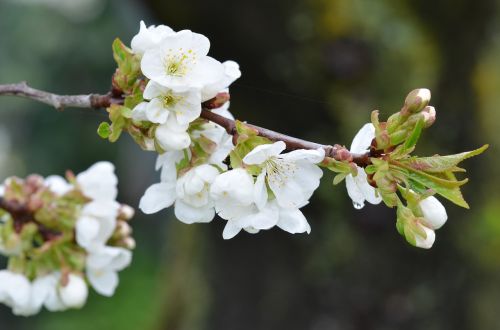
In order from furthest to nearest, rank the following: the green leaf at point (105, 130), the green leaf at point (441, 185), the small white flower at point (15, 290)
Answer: the small white flower at point (15, 290) < the green leaf at point (105, 130) < the green leaf at point (441, 185)

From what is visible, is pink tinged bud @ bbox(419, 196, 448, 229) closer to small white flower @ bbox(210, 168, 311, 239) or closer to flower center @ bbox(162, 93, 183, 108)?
small white flower @ bbox(210, 168, 311, 239)

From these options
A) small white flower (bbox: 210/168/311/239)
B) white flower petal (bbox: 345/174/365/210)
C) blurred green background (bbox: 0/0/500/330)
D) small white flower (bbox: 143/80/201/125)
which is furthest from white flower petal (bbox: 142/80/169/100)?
blurred green background (bbox: 0/0/500/330)

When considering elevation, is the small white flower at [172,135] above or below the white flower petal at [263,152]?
above

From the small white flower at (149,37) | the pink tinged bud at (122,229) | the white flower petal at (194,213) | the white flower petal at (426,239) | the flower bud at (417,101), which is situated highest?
the small white flower at (149,37)

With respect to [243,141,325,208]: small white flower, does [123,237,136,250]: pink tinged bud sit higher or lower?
lower

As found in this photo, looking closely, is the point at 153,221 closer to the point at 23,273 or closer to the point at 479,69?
the point at 479,69

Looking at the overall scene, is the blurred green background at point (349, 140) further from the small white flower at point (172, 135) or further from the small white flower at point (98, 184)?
the small white flower at point (172, 135)

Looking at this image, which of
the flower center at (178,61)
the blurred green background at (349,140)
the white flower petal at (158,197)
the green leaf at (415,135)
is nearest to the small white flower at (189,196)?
the white flower petal at (158,197)
